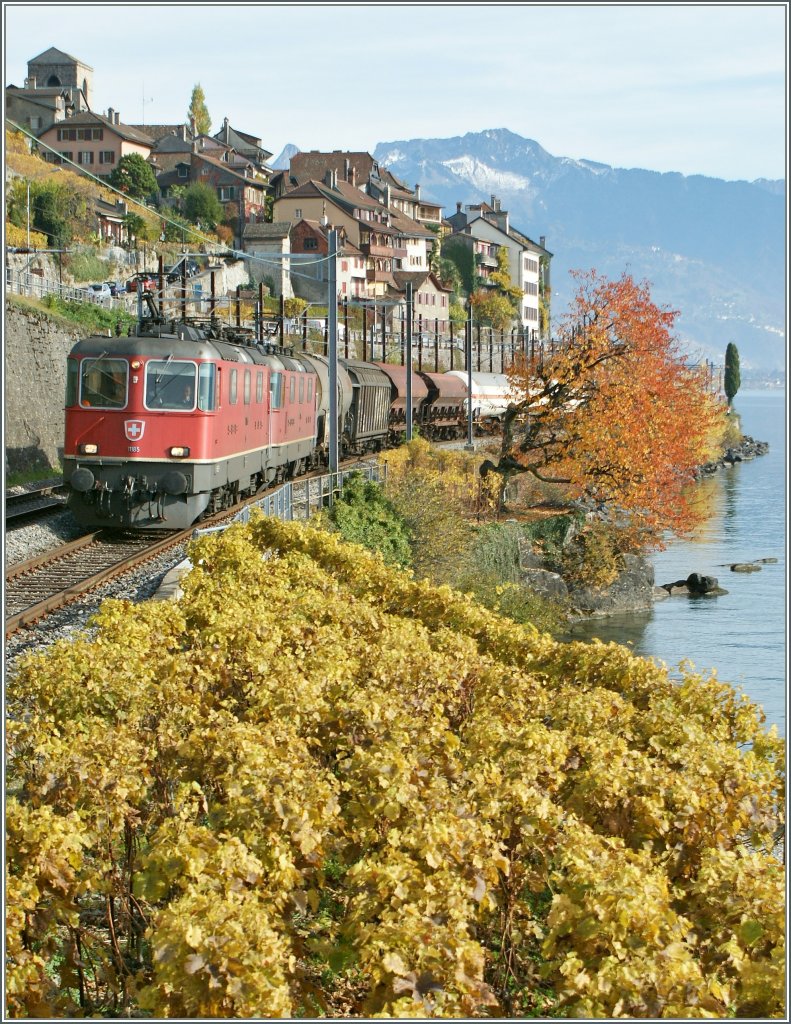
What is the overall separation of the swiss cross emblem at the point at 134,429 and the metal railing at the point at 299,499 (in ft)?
6.22

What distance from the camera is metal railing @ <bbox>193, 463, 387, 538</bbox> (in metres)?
21.9

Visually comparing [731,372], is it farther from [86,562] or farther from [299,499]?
[86,562]

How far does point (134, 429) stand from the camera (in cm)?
2183

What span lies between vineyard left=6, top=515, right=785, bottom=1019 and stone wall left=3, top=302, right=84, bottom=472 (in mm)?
25200

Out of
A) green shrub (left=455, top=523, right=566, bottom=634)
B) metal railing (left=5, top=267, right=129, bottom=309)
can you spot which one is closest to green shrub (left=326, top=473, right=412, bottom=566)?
green shrub (left=455, top=523, right=566, bottom=634)

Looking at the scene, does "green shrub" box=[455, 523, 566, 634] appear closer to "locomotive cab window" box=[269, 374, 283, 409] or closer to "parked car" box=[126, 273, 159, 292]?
"locomotive cab window" box=[269, 374, 283, 409]

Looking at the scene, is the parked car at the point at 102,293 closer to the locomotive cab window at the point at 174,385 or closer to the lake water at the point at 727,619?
the lake water at the point at 727,619

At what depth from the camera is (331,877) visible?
9.23 meters

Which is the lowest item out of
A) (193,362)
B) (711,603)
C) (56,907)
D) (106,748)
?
(711,603)

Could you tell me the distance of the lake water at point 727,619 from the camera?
25.3m

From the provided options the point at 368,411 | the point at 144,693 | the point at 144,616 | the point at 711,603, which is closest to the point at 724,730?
the point at 144,693

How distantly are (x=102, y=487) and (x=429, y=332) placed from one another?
95988 mm

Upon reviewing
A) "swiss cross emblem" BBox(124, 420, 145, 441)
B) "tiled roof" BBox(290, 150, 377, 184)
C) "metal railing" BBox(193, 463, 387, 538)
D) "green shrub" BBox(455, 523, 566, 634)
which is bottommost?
"green shrub" BBox(455, 523, 566, 634)

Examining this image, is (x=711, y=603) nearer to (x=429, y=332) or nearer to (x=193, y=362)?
(x=193, y=362)
